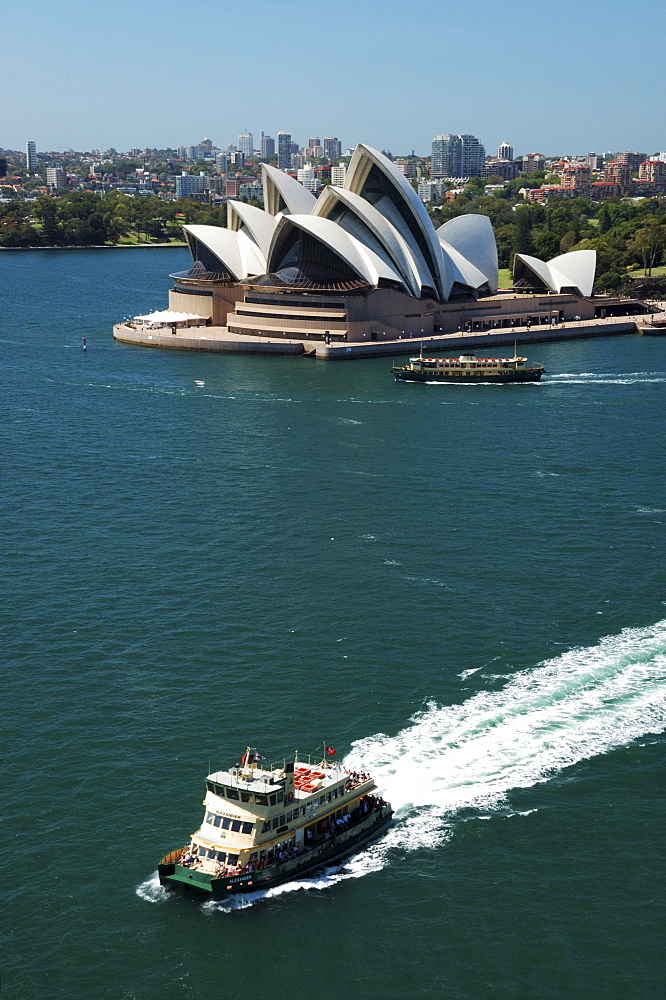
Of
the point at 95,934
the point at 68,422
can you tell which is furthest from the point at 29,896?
the point at 68,422

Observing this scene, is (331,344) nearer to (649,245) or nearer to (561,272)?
(561,272)

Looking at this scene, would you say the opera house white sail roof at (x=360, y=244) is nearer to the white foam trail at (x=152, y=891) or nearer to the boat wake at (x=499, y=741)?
the boat wake at (x=499, y=741)

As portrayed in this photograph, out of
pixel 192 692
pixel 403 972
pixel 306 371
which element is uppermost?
pixel 306 371

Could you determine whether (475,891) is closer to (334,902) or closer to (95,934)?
(334,902)

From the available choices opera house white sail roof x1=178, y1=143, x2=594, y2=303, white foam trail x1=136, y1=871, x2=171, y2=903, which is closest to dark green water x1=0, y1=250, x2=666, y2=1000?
white foam trail x1=136, y1=871, x2=171, y2=903

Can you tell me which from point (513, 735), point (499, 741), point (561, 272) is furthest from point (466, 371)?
point (499, 741)

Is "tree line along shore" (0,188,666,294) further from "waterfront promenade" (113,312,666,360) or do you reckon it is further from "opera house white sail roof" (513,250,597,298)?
"waterfront promenade" (113,312,666,360)
